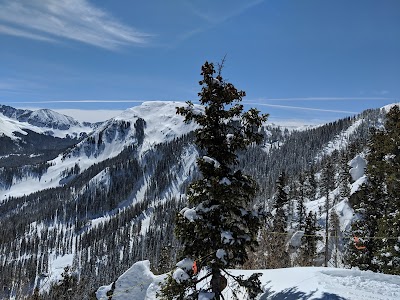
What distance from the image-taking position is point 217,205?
1268cm

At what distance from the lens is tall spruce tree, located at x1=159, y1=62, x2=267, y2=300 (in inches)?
485

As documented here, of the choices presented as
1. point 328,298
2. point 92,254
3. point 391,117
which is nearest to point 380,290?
point 328,298

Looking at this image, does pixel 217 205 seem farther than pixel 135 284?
No

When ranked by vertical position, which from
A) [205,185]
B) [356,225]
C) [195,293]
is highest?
[205,185]

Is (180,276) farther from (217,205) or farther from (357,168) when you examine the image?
(357,168)

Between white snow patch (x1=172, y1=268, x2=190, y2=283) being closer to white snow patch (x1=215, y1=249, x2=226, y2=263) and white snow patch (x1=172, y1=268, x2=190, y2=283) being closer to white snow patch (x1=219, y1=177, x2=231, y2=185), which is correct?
white snow patch (x1=215, y1=249, x2=226, y2=263)

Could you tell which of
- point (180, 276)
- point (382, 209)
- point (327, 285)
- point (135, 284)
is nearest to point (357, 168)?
point (382, 209)

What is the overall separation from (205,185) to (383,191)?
2135 centimetres

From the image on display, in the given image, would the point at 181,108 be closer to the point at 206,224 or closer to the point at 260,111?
the point at 260,111

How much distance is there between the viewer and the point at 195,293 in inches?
485

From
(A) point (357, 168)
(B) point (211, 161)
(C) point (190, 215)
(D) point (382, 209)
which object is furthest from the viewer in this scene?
(A) point (357, 168)

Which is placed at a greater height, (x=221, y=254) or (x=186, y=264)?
(x=221, y=254)

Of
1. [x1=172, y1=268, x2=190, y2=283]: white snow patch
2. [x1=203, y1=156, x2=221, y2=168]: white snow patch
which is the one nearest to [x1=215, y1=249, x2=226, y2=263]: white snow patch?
[x1=172, y1=268, x2=190, y2=283]: white snow patch

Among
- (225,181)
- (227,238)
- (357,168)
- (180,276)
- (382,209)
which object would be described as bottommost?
(180,276)
